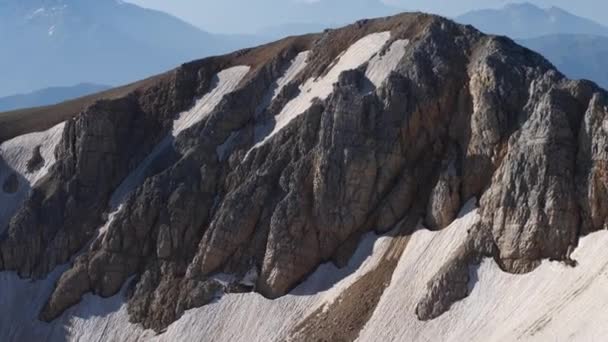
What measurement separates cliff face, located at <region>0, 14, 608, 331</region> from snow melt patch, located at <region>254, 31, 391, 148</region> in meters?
0.21

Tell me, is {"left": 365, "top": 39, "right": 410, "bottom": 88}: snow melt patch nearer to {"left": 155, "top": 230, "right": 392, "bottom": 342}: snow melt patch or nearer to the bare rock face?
{"left": 155, "top": 230, "right": 392, "bottom": 342}: snow melt patch

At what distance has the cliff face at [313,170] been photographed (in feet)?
171

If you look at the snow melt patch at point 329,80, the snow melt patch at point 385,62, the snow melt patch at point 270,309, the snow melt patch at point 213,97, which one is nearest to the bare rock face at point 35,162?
the snow melt patch at point 213,97

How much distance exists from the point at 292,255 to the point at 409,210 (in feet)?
31.8

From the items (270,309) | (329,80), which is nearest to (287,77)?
(329,80)

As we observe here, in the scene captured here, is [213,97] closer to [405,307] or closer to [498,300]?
[405,307]

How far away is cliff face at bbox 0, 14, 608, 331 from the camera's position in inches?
2046

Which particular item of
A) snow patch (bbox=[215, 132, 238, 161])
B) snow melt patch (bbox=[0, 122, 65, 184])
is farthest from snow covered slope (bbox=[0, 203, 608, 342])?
snow patch (bbox=[215, 132, 238, 161])

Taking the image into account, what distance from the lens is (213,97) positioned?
243ft

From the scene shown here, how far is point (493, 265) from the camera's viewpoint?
5150 cm

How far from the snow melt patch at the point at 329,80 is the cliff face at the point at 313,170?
0.21 m

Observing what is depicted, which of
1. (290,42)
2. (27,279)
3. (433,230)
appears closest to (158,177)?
(27,279)

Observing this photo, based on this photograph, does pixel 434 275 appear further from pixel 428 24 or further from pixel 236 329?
pixel 428 24

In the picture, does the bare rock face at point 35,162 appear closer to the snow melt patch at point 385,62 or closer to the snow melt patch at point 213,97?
the snow melt patch at point 213,97
